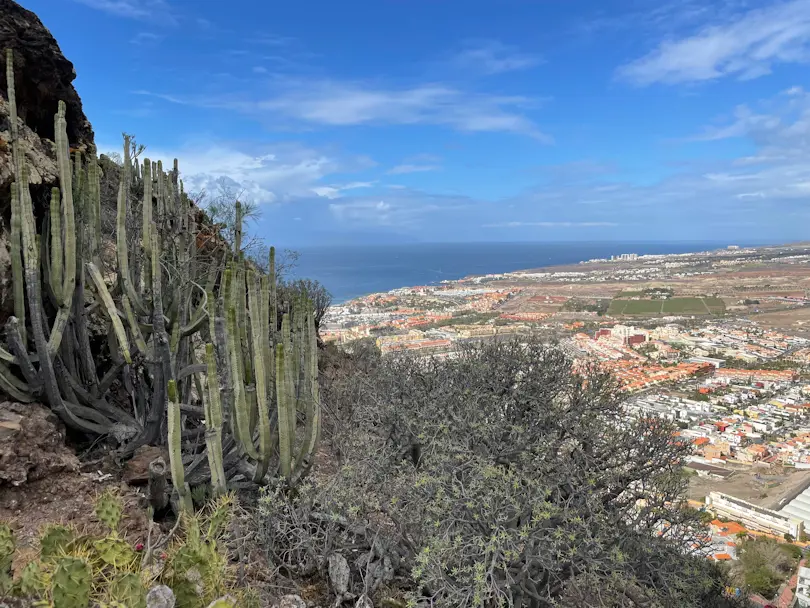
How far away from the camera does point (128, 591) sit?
244 centimetres

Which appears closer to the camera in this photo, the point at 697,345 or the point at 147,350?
the point at 147,350

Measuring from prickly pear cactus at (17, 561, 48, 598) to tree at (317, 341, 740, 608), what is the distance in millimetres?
2166

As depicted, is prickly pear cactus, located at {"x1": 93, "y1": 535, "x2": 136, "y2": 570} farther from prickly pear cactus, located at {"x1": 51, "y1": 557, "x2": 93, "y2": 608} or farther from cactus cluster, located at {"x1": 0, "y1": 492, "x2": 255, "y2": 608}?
prickly pear cactus, located at {"x1": 51, "y1": 557, "x2": 93, "y2": 608}

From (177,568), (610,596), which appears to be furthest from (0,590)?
Result: (610,596)

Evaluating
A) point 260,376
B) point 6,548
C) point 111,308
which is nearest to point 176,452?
point 260,376

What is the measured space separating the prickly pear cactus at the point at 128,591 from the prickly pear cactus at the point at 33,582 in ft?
1.21

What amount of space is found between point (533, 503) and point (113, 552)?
358 centimetres

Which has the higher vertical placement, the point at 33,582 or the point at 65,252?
the point at 65,252

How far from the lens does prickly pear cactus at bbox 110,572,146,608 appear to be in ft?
7.95

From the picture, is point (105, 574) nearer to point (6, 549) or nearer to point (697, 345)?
point (6, 549)

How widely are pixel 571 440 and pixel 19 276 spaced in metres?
6.32

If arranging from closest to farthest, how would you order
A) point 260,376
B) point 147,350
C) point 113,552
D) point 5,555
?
1. point 5,555
2. point 113,552
3. point 260,376
4. point 147,350

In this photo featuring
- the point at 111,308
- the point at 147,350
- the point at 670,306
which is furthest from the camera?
the point at 670,306

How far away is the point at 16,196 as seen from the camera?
4.38 metres
